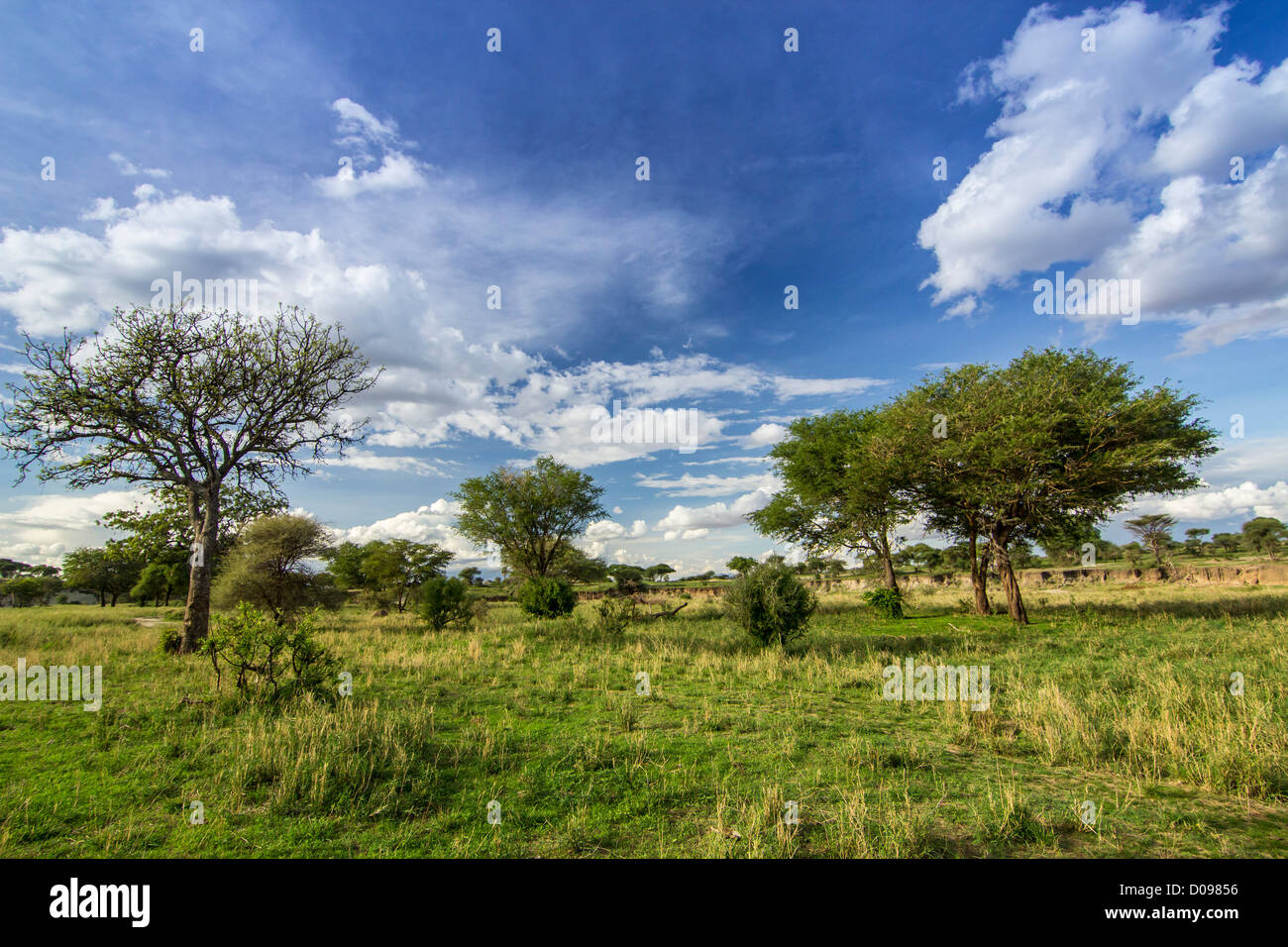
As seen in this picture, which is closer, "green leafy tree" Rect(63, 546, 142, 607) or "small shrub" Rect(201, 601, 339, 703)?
"small shrub" Rect(201, 601, 339, 703)

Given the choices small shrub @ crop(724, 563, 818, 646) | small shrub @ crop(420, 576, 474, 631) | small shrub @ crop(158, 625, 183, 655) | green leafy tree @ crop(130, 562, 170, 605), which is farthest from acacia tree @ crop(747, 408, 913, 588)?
green leafy tree @ crop(130, 562, 170, 605)

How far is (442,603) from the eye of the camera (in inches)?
910

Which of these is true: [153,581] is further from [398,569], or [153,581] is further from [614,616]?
[614,616]

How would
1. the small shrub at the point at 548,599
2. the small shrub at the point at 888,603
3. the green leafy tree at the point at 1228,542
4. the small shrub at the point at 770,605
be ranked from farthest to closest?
1. the green leafy tree at the point at 1228,542
2. the small shrub at the point at 888,603
3. the small shrub at the point at 548,599
4. the small shrub at the point at 770,605

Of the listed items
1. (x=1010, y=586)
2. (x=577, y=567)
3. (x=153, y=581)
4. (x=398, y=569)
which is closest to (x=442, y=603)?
(x=398, y=569)

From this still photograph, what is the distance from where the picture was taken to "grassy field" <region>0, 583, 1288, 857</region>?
182 inches

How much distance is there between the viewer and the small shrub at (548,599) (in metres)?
23.7

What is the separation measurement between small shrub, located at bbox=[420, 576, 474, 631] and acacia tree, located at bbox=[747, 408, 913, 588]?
20507mm

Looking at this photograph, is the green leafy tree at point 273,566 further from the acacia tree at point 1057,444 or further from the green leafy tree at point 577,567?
the acacia tree at point 1057,444

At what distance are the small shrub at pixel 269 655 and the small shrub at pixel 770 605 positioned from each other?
11270 millimetres

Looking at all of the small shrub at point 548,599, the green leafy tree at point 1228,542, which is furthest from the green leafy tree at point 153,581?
the green leafy tree at point 1228,542

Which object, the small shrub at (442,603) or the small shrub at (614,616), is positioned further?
the small shrub at (442,603)

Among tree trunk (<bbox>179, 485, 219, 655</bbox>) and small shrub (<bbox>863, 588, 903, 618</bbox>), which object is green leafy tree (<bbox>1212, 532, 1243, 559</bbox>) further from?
tree trunk (<bbox>179, 485, 219, 655</bbox>)

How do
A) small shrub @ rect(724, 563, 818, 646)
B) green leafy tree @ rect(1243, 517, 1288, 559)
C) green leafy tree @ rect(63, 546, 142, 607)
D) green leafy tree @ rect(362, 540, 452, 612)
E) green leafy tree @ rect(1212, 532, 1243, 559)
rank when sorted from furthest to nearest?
green leafy tree @ rect(1212, 532, 1243, 559), green leafy tree @ rect(1243, 517, 1288, 559), green leafy tree @ rect(63, 546, 142, 607), green leafy tree @ rect(362, 540, 452, 612), small shrub @ rect(724, 563, 818, 646)
